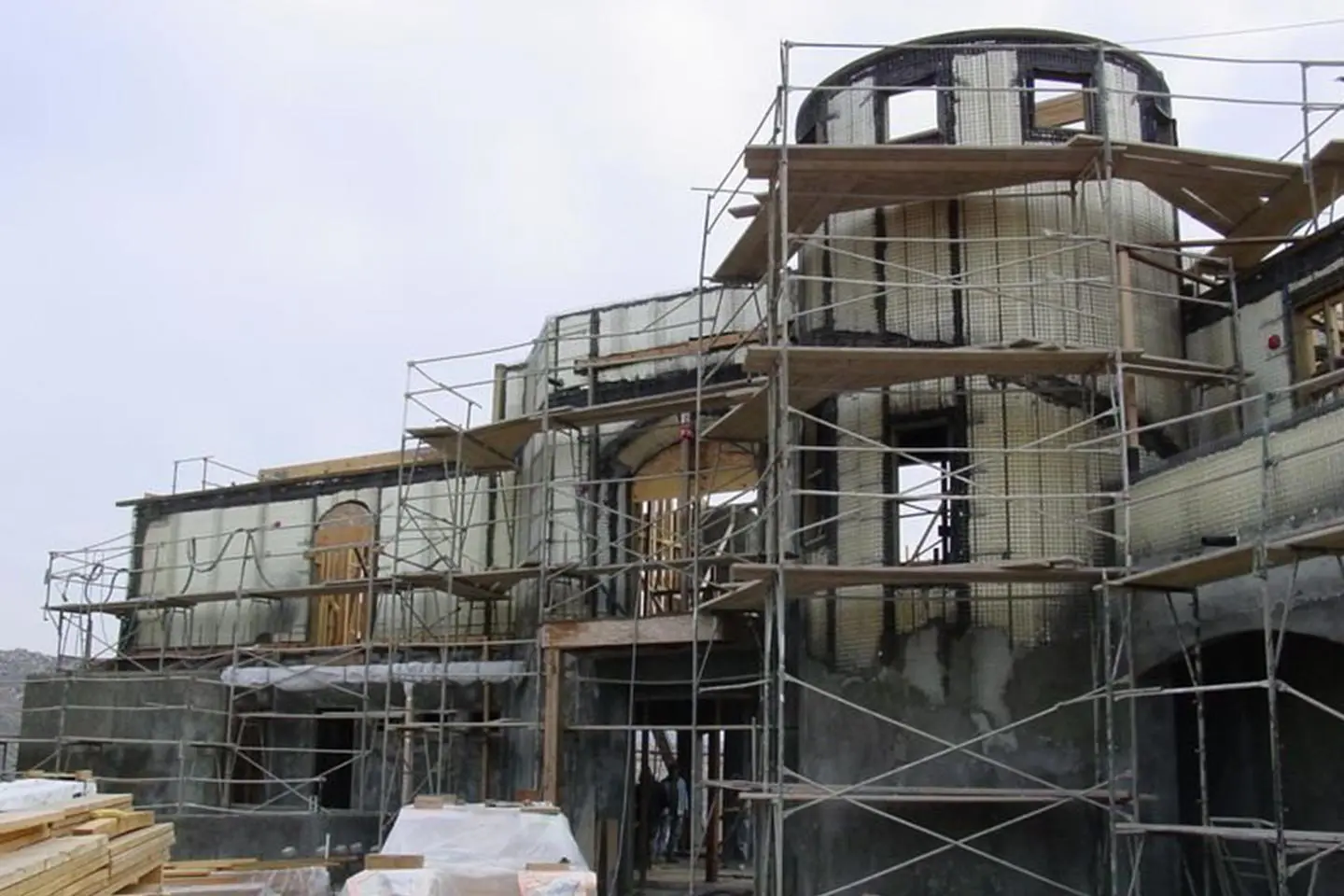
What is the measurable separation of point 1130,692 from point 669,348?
329 inches

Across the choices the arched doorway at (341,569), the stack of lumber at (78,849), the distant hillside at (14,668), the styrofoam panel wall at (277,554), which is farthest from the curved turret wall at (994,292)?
the distant hillside at (14,668)

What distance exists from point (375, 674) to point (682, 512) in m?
5.14

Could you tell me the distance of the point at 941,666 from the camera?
1428 centimetres

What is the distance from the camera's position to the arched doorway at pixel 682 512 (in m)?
18.3

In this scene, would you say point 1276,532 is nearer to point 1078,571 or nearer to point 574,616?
point 1078,571

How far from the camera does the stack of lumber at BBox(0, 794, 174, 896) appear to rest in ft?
27.0

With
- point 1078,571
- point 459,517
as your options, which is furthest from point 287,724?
point 1078,571

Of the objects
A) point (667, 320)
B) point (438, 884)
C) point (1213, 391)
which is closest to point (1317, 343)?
point (1213, 391)

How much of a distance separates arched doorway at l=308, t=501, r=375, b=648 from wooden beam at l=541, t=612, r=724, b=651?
5.62 m

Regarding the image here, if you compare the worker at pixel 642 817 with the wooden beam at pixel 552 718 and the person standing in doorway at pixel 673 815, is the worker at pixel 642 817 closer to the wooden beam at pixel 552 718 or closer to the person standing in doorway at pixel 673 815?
the wooden beam at pixel 552 718

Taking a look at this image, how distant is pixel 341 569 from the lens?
24672 millimetres

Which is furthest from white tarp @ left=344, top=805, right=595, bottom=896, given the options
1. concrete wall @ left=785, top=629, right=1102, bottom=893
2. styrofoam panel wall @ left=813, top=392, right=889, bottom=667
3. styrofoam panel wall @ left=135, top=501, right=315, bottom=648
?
styrofoam panel wall @ left=135, top=501, right=315, bottom=648

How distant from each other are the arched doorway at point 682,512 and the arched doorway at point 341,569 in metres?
4.98

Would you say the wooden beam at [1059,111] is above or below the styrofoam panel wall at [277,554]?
above
